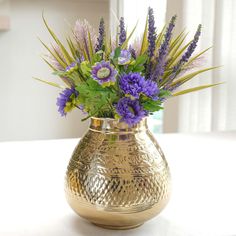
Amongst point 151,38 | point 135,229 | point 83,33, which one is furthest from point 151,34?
point 135,229

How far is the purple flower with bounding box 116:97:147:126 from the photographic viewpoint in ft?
2.12

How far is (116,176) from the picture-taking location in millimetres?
686

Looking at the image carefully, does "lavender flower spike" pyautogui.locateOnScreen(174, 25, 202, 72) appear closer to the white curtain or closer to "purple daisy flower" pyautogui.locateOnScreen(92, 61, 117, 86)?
"purple daisy flower" pyautogui.locateOnScreen(92, 61, 117, 86)

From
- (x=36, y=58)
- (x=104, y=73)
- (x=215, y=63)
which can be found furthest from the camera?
(x=36, y=58)

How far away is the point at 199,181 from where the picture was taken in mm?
999

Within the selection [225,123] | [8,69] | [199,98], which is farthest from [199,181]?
[8,69]

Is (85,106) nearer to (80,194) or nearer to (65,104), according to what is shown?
(65,104)

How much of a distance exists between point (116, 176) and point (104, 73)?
153 mm

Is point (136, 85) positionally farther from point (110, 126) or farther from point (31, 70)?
point (31, 70)

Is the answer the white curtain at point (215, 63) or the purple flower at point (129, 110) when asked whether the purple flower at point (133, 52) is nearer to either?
the purple flower at point (129, 110)

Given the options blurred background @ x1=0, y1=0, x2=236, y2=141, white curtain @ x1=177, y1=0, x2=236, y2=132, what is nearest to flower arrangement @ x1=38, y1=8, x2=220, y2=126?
white curtain @ x1=177, y1=0, x2=236, y2=132

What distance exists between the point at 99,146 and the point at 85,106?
65 millimetres

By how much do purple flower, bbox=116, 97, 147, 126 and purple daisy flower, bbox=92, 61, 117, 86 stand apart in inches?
1.4

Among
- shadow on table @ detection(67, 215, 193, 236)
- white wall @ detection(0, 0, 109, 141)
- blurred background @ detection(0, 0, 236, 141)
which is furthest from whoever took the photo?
white wall @ detection(0, 0, 109, 141)
